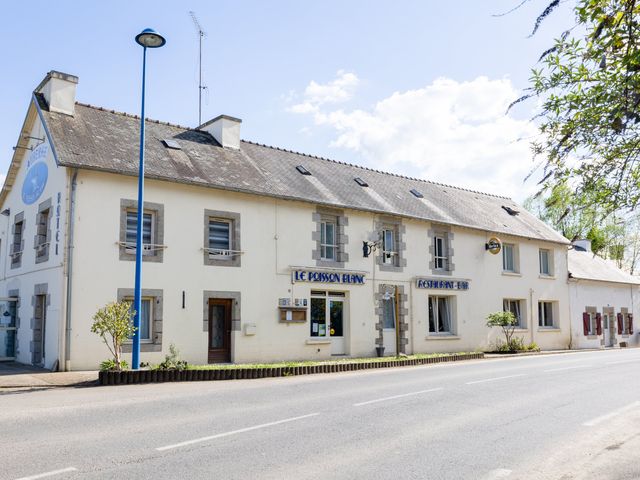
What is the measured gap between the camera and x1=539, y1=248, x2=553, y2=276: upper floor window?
31484mm

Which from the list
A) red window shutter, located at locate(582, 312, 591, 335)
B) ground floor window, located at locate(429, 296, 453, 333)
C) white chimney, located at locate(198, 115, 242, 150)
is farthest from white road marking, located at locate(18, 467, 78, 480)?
red window shutter, located at locate(582, 312, 591, 335)

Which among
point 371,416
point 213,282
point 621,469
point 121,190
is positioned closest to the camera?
point 621,469

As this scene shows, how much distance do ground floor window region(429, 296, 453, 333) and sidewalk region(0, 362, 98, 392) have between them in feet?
46.9

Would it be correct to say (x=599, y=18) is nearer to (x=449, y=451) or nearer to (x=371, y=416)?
(x=449, y=451)

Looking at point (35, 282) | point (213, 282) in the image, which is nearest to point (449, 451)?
point (213, 282)

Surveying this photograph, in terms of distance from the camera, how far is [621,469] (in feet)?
20.6

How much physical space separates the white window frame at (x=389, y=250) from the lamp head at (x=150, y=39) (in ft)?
38.8

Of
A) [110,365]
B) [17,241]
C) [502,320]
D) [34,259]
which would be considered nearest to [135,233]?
[34,259]

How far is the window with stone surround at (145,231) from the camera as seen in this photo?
1669cm

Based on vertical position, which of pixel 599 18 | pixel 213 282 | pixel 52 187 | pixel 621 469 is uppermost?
pixel 52 187

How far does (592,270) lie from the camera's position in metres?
35.3

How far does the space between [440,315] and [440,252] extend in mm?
2691

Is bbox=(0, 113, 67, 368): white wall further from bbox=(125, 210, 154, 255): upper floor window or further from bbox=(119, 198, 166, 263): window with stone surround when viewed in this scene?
bbox=(125, 210, 154, 255): upper floor window

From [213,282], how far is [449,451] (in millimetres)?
12253
